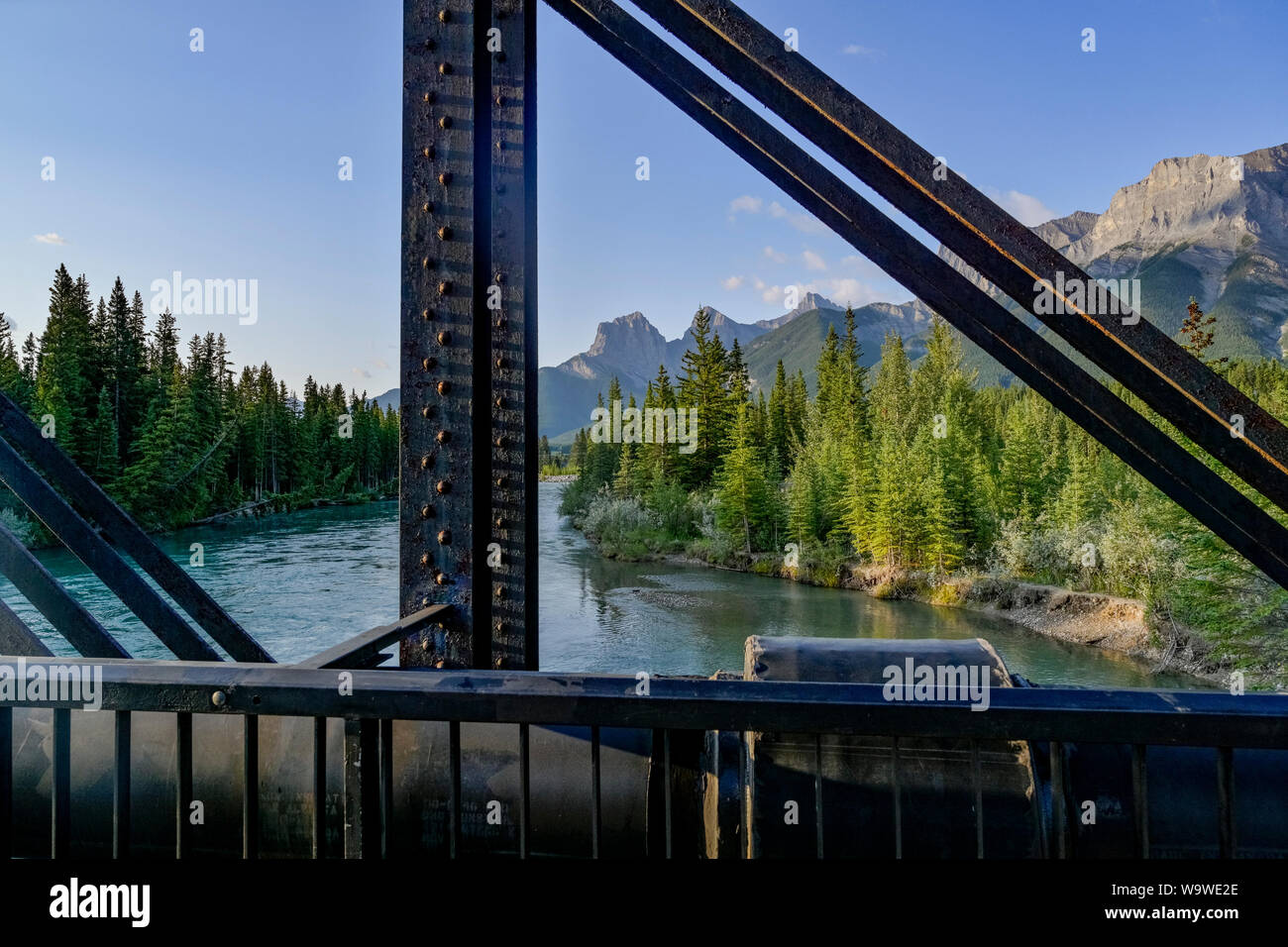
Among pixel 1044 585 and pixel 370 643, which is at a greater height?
pixel 370 643

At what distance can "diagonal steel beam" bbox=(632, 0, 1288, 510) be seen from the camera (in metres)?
2.17

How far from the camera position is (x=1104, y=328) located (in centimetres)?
223

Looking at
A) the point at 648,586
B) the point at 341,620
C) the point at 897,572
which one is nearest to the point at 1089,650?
the point at 897,572

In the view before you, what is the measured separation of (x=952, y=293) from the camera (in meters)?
2.77

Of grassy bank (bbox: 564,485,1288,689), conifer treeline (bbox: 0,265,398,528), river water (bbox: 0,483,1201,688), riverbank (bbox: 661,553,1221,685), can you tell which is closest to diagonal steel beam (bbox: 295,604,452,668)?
river water (bbox: 0,483,1201,688)

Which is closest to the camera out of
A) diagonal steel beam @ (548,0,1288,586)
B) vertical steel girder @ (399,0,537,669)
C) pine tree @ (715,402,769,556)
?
diagonal steel beam @ (548,0,1288,586)

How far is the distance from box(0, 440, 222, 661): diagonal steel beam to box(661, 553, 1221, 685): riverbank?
35847mm

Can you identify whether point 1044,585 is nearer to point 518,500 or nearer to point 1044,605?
point 1044,605

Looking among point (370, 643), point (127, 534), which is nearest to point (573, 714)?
point (370, 643)

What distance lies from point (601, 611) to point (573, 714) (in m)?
34.5

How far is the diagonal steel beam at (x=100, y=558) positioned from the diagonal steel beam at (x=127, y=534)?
3.5 inches

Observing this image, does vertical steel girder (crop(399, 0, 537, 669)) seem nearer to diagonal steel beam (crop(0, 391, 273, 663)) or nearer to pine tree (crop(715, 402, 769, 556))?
diagonal steel beam (crop(0, 391, 273, 663))
